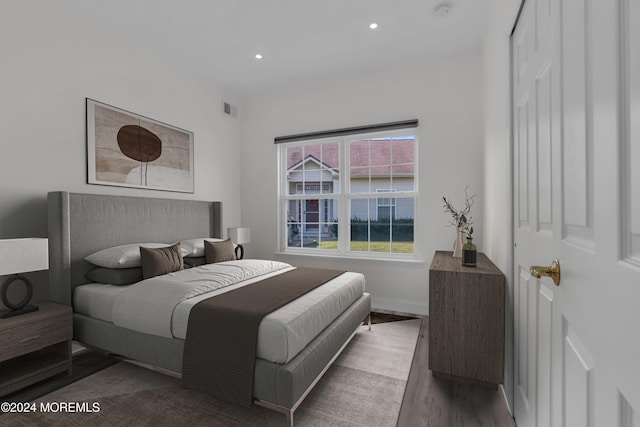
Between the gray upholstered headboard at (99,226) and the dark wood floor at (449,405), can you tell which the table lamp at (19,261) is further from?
the dark wood floor at (449,405)

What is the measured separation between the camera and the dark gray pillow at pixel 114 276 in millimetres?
2461

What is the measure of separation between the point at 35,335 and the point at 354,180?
11.1ft

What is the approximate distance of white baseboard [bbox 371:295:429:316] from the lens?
3.56m

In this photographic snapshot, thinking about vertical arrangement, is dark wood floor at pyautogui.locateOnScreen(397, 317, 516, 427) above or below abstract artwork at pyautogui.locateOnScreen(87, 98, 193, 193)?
below

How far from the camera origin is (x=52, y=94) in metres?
2.50

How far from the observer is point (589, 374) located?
0.72 m

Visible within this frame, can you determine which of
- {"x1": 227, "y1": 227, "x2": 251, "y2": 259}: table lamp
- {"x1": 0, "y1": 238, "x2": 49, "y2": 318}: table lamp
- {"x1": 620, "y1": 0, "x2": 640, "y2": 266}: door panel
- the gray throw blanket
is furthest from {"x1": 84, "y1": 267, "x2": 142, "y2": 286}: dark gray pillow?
{"x1": 620, "y1": 0, "x2": 640, "y2": 266}: door panel

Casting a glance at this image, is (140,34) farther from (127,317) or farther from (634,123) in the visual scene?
(634,123)

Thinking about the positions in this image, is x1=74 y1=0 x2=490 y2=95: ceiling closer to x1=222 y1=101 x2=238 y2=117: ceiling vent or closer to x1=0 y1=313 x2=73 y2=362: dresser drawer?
x1=222 y1=101 x2=238 y2=117: ceiling vent

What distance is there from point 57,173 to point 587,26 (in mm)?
3403

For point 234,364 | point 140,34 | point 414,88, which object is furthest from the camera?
point 414,88

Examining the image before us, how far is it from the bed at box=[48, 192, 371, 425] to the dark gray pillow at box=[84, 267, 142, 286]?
0.05m

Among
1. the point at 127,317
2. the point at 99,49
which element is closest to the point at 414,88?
the point at 99,49

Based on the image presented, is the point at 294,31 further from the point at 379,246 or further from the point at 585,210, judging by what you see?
the point at 585,210
